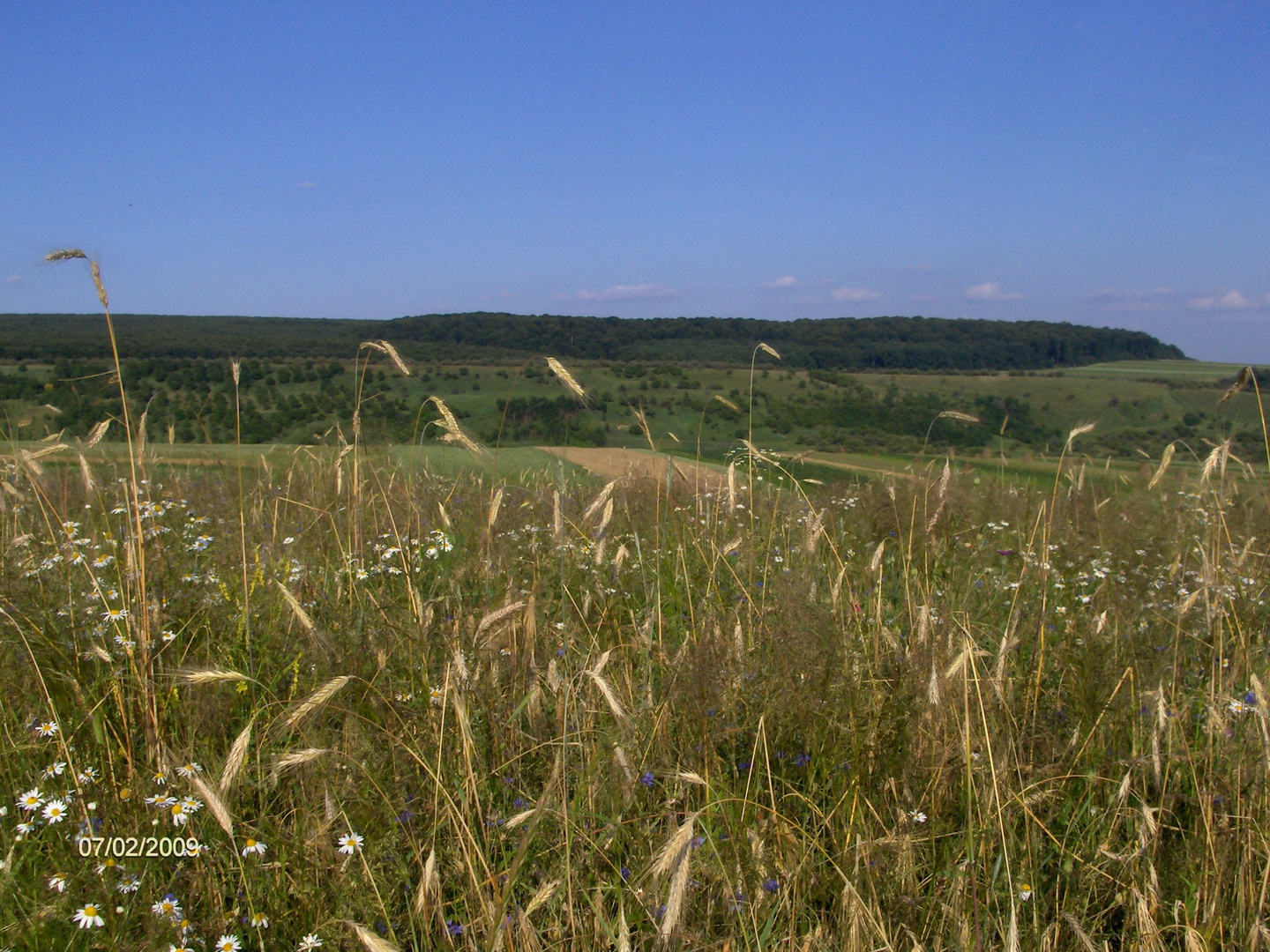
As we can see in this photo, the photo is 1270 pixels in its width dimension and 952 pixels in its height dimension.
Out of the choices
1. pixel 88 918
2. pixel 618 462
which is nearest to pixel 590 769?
pixel 88 918

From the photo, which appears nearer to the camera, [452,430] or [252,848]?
[252,848]

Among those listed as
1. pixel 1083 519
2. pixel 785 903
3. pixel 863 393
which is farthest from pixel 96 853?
pixel 863 393

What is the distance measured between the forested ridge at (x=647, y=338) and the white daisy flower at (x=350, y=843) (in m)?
25.9

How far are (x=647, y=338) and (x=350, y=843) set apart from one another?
48.1m

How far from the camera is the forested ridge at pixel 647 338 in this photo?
33.8 m

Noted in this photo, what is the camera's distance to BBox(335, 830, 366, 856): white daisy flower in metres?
1.69

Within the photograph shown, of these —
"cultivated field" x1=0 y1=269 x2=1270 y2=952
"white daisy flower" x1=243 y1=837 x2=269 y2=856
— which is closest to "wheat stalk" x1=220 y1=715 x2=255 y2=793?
"cultivated field" x1=0 y1=269 x2=1270 y2=952

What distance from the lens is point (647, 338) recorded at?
48.9 meters

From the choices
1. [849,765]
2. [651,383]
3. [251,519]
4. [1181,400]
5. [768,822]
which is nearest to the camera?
[768,822]

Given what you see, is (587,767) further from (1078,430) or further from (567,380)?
(1078,430)

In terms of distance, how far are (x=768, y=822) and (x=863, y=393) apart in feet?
65.1

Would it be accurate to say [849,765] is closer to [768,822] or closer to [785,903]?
[768,822]

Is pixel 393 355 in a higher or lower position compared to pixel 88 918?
higher

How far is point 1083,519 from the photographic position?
5379mm
